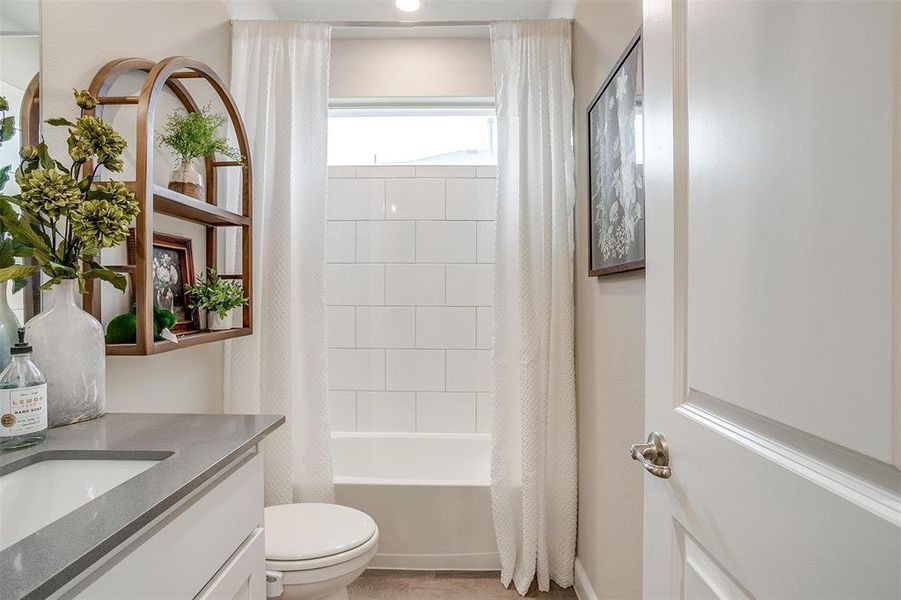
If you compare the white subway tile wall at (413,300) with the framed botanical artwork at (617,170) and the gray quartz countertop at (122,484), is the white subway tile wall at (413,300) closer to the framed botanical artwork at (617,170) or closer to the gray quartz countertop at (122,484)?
the framed botanical artwork at (617,170)

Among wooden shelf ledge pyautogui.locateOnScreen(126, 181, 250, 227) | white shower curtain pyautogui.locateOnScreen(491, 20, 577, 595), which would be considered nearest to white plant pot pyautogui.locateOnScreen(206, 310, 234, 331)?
wooden shelf ledge pyautogui.locateOnScreen(126, 181, 250, 227)

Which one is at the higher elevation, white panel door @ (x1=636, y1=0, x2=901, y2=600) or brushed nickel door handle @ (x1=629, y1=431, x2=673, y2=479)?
white panel door @ (x1=636, y1=0, x2=901, y2=600)

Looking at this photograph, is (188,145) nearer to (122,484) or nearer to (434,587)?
(122,484)

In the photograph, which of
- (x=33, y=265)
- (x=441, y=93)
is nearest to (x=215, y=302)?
(x=33, y=265)

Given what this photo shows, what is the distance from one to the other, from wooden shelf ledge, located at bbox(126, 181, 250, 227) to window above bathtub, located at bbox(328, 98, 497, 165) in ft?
3.42

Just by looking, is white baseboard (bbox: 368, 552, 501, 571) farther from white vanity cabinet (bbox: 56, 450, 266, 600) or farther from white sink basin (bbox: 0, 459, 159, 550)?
white sink basin (bbox: 0, 459, 159, 550)

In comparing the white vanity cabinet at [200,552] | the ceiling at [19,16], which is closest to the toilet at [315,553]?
the white vanity cabinet at [200,552]

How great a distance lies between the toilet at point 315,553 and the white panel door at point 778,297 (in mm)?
932

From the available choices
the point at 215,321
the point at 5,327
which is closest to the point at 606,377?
the point at 215,321

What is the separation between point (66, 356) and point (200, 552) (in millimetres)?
559

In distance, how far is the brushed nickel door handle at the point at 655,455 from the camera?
841mm

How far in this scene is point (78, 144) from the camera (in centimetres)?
110

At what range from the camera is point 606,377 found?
1.73 meters

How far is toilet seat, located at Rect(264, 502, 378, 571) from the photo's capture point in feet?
4.74
